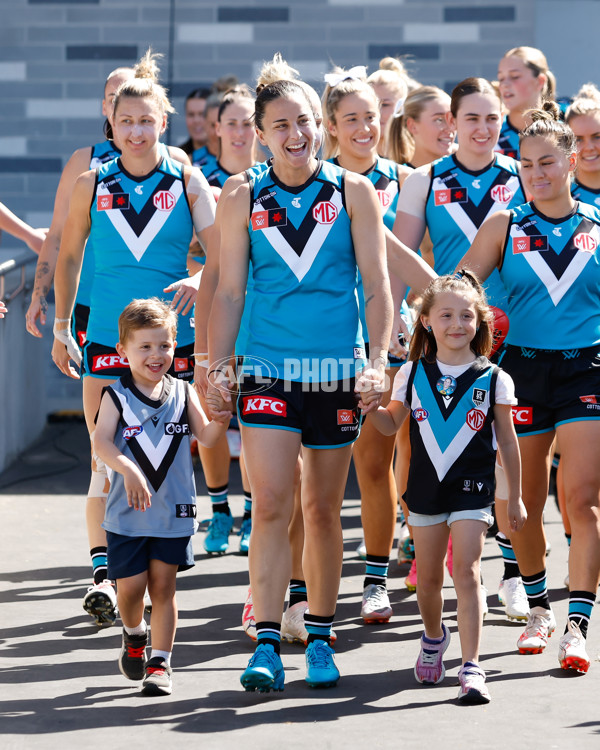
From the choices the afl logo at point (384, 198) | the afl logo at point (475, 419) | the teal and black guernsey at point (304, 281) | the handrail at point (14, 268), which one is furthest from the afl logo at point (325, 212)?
the handrail at point (14, 268)

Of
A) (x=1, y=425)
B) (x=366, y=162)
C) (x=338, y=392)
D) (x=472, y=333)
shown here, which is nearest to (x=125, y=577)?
(x=338, y=392)

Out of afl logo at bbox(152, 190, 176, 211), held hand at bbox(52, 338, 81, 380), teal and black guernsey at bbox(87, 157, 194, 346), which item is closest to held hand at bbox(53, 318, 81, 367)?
held hand at bbox(52, 338, 81, 380)

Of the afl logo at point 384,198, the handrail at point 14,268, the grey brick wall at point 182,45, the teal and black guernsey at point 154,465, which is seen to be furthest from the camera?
the grey brick wall at point 182,45

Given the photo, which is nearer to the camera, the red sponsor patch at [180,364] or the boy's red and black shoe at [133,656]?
the boy's red and black shoe at [133,656]

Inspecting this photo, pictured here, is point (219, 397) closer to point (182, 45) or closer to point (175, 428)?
point (175, 428)

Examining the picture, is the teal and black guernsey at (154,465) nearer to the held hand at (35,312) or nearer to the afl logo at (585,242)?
the held hand at (35,312)

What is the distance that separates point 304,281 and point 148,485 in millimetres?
894

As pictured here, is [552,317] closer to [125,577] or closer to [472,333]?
[472,333]

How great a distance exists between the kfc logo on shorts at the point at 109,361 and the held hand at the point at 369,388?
4.47ft

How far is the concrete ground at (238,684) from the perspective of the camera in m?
4.25

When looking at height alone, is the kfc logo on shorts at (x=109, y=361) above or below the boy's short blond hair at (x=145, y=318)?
below

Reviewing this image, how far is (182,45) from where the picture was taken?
37.6ft

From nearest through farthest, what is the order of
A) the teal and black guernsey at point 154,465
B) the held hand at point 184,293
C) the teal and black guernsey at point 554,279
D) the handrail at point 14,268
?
the teal and black guernsey at point 154,465
the teal and black guernsey at point 554,279
the held hand at point 184,293
the handrail at point 14,268

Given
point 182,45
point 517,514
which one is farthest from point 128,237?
point 182,45
